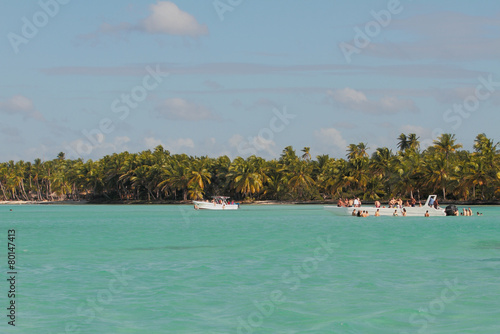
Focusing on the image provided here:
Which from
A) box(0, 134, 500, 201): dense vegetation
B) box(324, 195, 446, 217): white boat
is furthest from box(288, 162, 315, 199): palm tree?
box(324, 195, 446, 217): white boat

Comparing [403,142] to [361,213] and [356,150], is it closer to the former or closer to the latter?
[356,150]

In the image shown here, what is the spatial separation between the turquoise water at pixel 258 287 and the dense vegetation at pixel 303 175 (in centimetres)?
6410

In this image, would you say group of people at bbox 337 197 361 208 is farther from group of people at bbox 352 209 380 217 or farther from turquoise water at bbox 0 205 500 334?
turquoise water at bbox 0 205 500 334

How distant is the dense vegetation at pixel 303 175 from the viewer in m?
100

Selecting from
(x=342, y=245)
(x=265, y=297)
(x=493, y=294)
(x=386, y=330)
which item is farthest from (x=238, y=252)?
(x=386, y=330)

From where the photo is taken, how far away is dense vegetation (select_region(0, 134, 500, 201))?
329 ft

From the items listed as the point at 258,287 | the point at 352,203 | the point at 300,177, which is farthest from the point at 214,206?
the point at 258,287

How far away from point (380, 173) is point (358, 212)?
1994 inches

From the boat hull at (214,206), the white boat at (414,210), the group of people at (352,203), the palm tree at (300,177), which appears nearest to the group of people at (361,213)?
the white boat at (414,210)

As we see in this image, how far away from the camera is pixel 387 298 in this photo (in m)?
19.2

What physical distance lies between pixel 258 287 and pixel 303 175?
104m

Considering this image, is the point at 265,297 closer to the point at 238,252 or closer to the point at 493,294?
the point at 493,294

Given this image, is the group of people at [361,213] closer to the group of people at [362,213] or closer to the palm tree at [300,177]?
the group of people at [362,213]

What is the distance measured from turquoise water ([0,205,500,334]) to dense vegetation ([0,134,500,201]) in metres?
64.1
